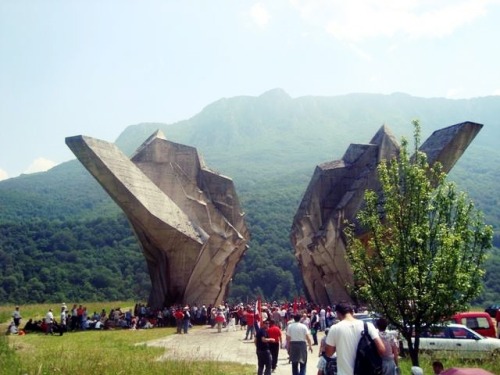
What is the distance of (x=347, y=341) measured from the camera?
598cm

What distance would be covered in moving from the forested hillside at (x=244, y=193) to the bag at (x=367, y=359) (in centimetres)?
4759

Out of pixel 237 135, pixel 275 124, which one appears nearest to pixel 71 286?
pixel 237 135

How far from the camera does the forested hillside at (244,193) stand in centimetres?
5522

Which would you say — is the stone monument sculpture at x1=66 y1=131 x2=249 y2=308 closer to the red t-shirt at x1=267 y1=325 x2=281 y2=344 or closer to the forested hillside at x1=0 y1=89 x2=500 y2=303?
the red t-shirt at x1=267 y1=325 x2=281 y2=344

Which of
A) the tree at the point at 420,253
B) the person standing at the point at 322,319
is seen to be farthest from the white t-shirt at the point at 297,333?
the person standing at the point at 322,319

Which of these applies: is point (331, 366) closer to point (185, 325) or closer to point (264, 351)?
point (264, 351)

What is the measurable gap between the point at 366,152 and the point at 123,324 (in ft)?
51.7

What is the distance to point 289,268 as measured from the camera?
228ft

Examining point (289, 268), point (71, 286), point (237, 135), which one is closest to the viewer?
point (71, 286)

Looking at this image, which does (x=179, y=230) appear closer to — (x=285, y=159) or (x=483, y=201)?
(x=483, y=201)

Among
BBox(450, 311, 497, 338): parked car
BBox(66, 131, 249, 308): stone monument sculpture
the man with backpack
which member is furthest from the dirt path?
the man with backpack

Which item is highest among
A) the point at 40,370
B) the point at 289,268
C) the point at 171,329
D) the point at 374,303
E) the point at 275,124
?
the point at 275,124

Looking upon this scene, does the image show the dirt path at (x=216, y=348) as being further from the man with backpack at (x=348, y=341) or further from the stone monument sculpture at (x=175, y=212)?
the man with backpack at (x=348, y=341)

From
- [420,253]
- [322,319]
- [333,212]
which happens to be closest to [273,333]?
[420,253]
